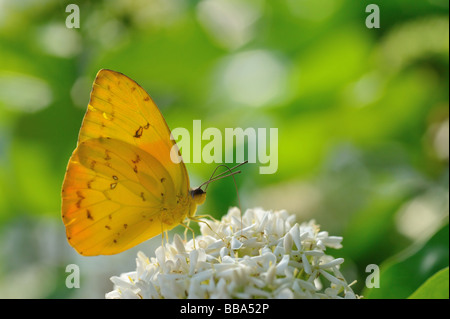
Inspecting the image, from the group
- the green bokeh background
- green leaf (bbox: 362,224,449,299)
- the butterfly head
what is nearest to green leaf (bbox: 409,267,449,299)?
green leaf (bbox: 362,224,449,299)

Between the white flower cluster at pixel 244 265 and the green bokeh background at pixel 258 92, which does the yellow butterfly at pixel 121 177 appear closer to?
the white flower cluster at pixel 244 265

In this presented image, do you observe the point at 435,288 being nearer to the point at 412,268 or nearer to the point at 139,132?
the point at 412,268

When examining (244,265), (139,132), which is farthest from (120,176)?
(244,265)

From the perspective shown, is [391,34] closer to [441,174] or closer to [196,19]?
[441,174]

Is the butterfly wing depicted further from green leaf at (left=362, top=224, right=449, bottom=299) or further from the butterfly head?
green leaf at (left=362, top=224, right=449, bottom=299)

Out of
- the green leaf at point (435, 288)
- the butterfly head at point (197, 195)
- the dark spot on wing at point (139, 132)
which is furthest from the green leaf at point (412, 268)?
the dark spot on wing at point (139, 132)

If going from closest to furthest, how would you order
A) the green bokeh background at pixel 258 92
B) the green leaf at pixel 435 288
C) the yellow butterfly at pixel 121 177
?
the green leaf at pixel 435 288
the yellow butterfly at pixel 121 177
the green bokeh background at pixel 258 92
